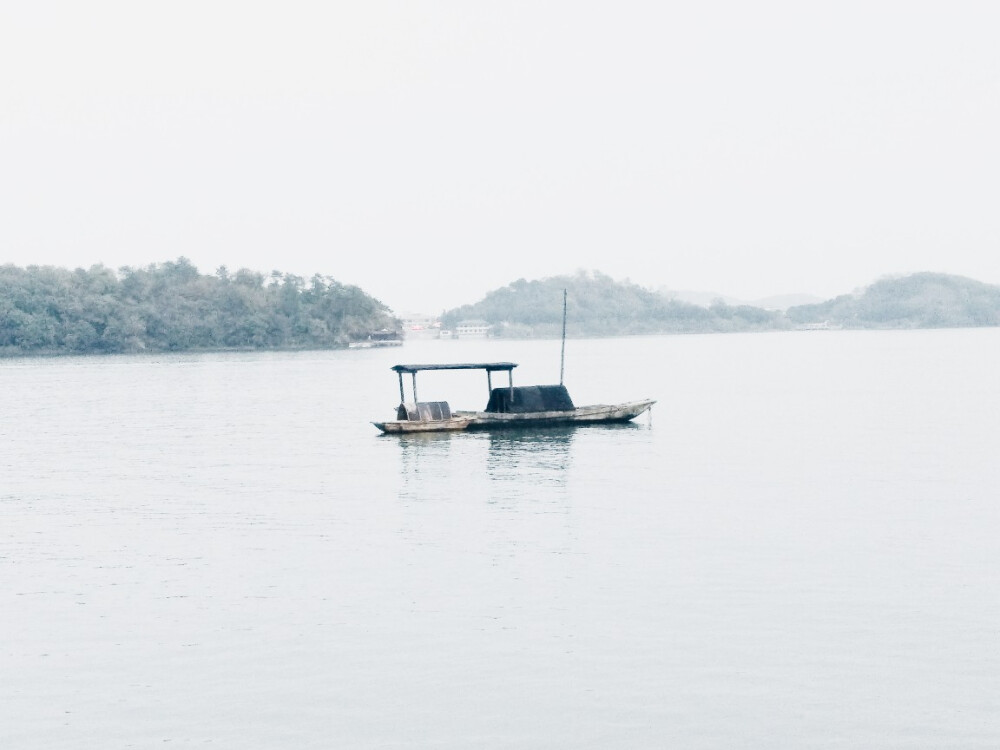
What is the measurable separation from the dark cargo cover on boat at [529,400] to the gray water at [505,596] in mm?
6243

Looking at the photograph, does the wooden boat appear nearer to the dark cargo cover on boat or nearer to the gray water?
the dark cargo cover on boat

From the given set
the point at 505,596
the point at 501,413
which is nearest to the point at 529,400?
the point at 501,413

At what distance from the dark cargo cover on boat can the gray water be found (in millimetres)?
6243

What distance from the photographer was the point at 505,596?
880 inches

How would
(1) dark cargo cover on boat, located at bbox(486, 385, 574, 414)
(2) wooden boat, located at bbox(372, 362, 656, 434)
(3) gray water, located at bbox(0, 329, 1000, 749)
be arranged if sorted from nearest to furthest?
(3) gray water, located at bbox(0, 329, 1000, 749) → (2) wooden boat, located at bbox(372, 362, 656, 434) → (1) dark cargo cover on boat, located at bbox(486, 385, 574, 414)

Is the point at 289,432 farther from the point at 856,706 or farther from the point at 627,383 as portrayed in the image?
the point at 627,383

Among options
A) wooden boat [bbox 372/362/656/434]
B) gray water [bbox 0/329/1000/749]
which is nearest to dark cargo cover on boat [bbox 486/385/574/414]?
wooden boat [bbox 372/362/656/434]

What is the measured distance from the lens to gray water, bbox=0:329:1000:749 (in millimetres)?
15930

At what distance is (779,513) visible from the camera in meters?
31.7

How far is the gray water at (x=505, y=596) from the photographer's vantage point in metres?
15.9

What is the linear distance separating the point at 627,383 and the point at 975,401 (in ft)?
128

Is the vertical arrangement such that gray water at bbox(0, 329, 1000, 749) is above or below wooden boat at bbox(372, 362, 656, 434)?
below

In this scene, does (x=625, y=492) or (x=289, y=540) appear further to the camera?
(x=625, y=492)

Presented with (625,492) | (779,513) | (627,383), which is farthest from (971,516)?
(627,383)
